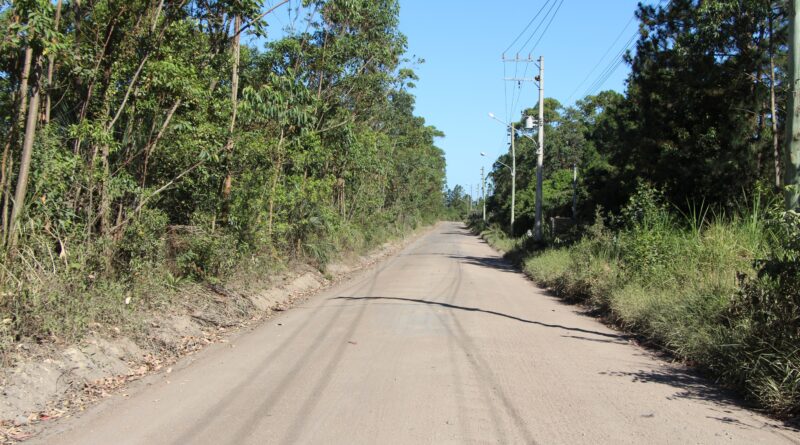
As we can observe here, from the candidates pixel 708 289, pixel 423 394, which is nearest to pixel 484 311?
pixel 708 289

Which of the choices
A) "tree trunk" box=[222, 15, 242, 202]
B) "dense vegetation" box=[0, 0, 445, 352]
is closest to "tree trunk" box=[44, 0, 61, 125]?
"dense vegetation" box=[0, 0, 445, 352]

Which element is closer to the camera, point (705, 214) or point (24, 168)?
point (24, 168)

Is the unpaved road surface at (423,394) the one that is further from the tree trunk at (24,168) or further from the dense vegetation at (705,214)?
the tree trunk at (24,168)

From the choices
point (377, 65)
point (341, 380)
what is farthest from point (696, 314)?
point (377, 65)

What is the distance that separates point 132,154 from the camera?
33.7ft

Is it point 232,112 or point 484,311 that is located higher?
point 232,112

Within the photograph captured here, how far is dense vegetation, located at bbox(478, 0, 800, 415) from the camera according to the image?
21.4ft

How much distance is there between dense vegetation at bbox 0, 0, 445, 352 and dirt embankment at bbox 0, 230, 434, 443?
0.30 m

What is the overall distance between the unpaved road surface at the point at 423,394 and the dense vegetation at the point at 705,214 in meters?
0.60

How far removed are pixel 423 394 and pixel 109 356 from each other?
12.1 ft

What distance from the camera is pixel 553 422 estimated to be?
17.4 ft

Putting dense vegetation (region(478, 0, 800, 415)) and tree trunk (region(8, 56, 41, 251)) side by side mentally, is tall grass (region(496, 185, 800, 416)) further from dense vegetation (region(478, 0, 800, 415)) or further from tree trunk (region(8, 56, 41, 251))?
tree trunk (region(8, 56, 41, 251))

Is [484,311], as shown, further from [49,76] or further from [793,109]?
[49,76]

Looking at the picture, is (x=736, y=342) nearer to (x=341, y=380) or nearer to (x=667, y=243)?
(x=341, y=380)
